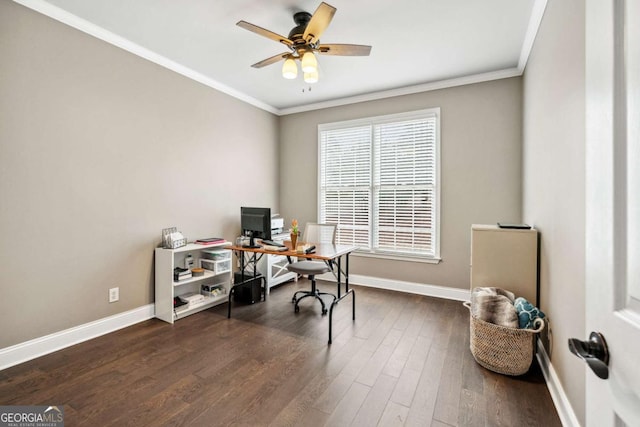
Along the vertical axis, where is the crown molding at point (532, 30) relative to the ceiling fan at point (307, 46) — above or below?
above

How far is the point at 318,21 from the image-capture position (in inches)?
84.0

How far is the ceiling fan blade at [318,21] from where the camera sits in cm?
197

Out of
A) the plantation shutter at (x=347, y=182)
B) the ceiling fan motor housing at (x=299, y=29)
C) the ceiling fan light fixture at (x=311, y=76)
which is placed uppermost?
the ceiling fan motor housing at (x=299, y=29)

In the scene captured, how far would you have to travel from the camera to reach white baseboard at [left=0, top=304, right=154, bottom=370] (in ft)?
7.27

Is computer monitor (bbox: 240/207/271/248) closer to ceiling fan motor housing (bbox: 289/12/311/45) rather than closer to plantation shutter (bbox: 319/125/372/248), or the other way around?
plantation shutter (bbox: 319/125/372/248)

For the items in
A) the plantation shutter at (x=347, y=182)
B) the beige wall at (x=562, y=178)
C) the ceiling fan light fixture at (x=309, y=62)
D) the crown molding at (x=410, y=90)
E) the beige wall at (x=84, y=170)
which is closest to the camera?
the beige wall at (x=562, y=178)

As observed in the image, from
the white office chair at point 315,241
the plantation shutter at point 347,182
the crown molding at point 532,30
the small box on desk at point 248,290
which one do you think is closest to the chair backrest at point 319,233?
the white office chair at point 315,241

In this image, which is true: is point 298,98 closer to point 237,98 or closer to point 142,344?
point 237,98

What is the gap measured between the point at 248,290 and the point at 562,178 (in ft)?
10.6

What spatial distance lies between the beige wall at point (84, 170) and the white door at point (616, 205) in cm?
335

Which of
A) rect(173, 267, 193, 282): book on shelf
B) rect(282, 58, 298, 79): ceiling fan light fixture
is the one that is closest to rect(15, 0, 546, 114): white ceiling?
rect(282, 58, 298, 79): ceiling fan light fixture

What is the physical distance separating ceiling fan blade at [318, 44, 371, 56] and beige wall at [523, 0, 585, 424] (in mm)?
1305

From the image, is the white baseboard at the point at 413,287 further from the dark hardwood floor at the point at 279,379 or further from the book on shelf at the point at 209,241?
the book on shelf at the point at 209,241

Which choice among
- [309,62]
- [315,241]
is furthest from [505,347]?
[309,62]
